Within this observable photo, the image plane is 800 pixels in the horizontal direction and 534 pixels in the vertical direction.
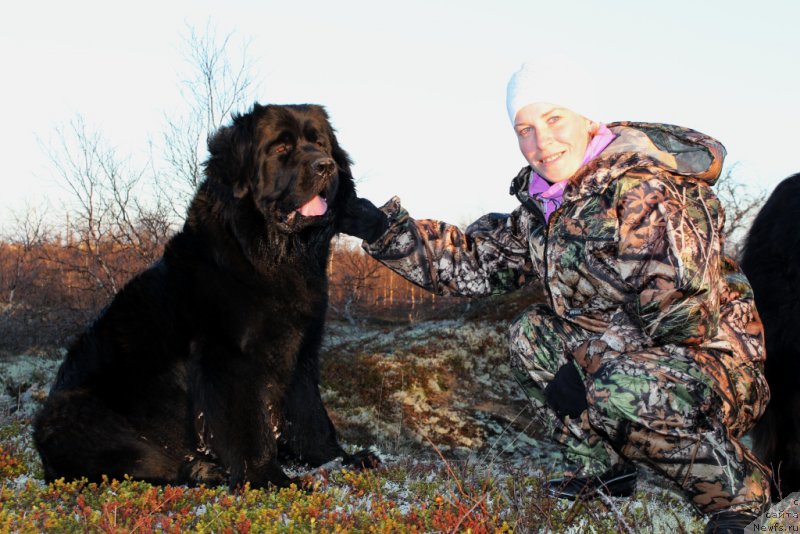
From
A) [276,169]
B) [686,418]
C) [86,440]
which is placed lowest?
[686,418]

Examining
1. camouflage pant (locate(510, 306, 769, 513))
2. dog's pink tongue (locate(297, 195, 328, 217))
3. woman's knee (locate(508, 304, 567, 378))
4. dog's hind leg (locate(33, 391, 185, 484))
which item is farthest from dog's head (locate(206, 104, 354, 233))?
camouflage pant (locate(510, 306, 769, 513))

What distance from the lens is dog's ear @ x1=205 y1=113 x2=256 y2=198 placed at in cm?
355

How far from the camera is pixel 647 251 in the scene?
2732 millimetres

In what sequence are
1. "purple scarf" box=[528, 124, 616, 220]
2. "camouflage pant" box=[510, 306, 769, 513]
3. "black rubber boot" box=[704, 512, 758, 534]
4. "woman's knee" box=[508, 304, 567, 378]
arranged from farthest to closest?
"woman's knee" box=[508, 304, 567, 378], "purple scarf" box=[528, 124, 616, 220], "camouflage pant" box=[510, 306, 769, 513], "black rubber boot" box=[704, 512, 758, 534]

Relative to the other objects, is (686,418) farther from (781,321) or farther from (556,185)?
(556,185)

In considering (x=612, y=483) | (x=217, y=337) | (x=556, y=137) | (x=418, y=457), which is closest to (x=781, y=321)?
(x=612, y=483)

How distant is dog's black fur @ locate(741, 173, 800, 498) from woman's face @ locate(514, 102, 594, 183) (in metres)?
1.05

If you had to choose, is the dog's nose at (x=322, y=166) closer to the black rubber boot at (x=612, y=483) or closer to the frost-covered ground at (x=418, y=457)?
the frost-covered ground at (x=418, y=457)

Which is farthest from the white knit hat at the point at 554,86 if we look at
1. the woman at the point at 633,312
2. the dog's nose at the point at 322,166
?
the dog's nose at the point at 322,166

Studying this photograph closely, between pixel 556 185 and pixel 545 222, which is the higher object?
pixel 556 185

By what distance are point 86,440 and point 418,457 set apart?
3.33 meters

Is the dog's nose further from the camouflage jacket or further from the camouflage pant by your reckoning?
the camouflage pant

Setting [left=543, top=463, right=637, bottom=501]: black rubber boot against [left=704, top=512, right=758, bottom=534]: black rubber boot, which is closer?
[left=704, top=512, right=758, bottom=534]: black rubber boot

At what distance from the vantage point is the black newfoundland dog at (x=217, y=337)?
3.36 m
